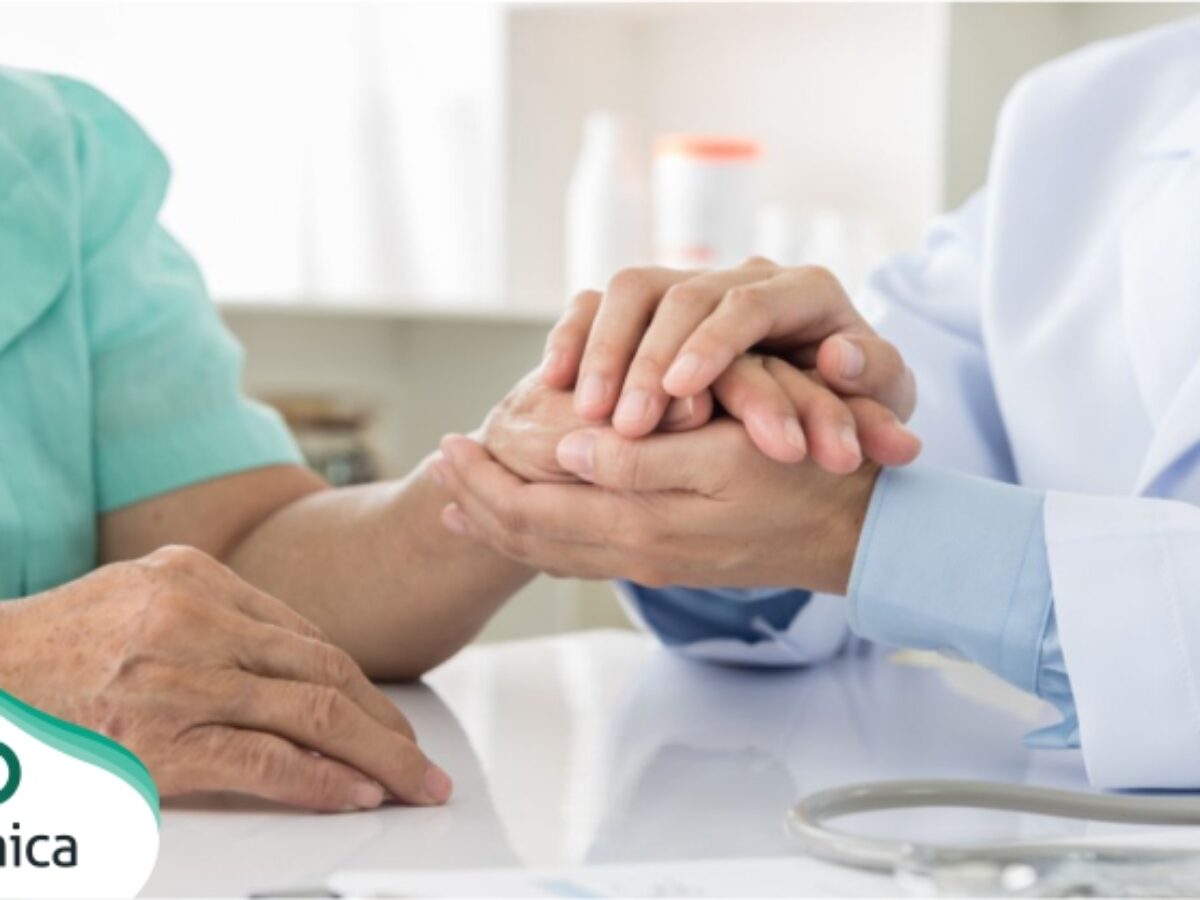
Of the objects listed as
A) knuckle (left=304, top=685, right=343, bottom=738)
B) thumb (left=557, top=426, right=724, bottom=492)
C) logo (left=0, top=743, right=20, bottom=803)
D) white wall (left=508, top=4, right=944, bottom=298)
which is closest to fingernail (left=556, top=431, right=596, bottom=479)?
thumb (left=557, top=426, right=724, bottom=492)

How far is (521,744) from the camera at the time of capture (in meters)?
0.80

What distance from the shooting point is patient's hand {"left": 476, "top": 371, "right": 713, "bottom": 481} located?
2.71 feet

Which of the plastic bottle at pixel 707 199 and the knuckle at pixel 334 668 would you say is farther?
the plastic bottle at pixel 707 199

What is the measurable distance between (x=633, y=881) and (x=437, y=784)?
146mm

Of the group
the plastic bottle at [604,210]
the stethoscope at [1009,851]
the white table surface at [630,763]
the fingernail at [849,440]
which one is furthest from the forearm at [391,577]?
the plastic bottle at [604,210]

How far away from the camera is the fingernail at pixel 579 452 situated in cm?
82

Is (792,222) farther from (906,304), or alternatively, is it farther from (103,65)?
(906,304)

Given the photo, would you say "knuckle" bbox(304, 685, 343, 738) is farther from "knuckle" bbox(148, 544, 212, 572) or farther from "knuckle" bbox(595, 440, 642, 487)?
"knuckle" bbox(595, 440, 642, 487)

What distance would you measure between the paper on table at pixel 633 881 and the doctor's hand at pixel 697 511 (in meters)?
0.24

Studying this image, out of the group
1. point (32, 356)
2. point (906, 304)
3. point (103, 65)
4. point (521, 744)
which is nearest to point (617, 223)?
point (103, 65)

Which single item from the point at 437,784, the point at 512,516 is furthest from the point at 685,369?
the point at 437,784

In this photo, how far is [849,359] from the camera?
852 mm

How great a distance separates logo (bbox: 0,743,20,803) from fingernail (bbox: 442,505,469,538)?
1.06 ft

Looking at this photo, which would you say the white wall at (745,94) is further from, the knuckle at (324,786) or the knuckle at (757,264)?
the knuckle at (324,786)
